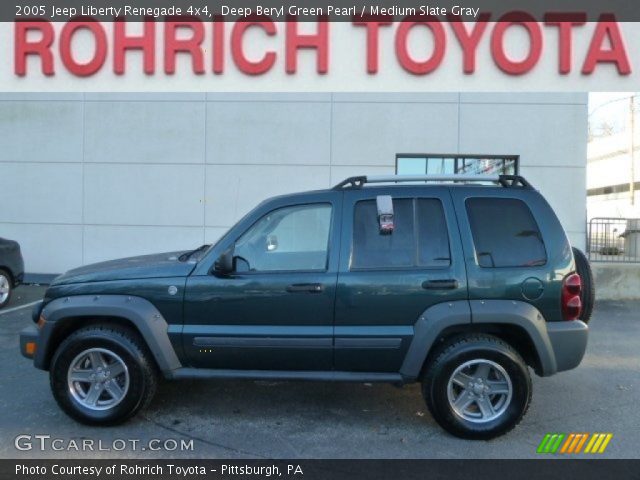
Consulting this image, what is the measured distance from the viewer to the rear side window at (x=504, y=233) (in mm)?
3697

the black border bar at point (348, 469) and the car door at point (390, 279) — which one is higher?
the car door at point (390, 279)

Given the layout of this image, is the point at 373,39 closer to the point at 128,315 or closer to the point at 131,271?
the point at 131,271

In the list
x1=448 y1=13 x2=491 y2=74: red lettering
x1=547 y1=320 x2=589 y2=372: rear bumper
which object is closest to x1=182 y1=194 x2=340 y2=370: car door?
x1=547 y1=320 x2=589 y2=372: rear bumper

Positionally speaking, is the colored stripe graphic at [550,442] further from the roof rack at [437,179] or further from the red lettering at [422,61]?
the red lettering at [422,61]

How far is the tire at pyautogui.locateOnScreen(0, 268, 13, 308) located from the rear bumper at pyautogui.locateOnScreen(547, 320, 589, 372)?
26.0 feet

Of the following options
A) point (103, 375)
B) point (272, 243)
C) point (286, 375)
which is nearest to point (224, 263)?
point (272, 243)

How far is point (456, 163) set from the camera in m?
9.84

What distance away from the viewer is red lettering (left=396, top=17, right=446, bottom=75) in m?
9.34

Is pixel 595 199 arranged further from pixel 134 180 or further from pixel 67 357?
pixel 67 357

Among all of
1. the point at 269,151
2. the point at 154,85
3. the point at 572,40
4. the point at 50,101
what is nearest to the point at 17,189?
the point at 50,101

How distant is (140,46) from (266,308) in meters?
8.01

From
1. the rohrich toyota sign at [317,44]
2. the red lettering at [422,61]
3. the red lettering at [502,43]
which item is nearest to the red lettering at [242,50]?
the rohrich toyota sign at [317,44]

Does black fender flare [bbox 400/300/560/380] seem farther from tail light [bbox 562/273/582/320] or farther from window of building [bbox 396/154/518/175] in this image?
window of building [bbox 396/154/518/175]

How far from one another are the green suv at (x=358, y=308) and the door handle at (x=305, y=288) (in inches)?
0.4
